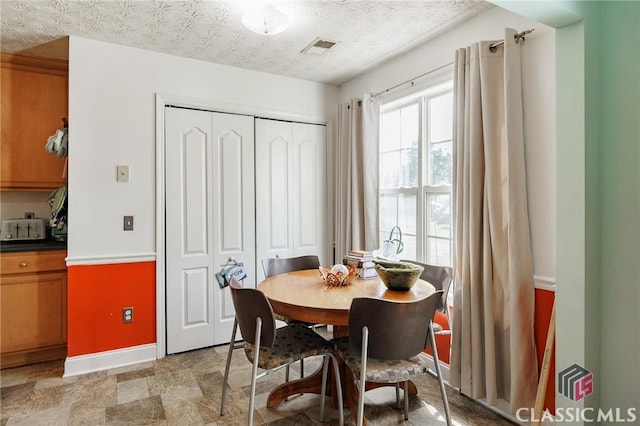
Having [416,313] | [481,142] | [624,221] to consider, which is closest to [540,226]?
[624,221]

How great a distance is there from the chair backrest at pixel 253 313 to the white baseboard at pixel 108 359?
4.92ft

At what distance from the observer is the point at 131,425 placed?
2096 millimetres

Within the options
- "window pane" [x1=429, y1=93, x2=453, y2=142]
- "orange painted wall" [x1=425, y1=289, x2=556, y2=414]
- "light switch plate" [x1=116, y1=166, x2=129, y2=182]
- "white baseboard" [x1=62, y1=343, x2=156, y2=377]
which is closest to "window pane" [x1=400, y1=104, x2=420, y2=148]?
"window pane" [x1=429, y1=93, x2=453, y2=142]

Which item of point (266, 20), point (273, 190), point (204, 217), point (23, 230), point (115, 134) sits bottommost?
point (23, 230)

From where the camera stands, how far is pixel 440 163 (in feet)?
9.15

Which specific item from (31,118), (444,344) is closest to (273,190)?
(444,344)

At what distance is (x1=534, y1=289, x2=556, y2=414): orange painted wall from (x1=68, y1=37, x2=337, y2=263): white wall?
2.82 metres

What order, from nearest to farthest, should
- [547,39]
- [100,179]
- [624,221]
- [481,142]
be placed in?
[624,221] → [547,39] → [481,142] → [100,179]

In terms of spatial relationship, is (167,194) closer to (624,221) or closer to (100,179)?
(100,179)

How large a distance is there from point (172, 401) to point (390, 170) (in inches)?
98.2

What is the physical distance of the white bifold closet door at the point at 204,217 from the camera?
313cm

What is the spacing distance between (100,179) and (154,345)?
1.43m

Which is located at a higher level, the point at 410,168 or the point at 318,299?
the point at 410,168

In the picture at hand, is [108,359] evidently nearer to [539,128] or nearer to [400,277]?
[400,277]
